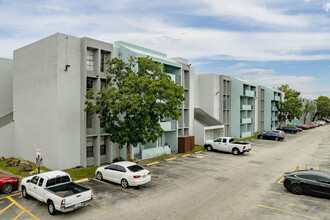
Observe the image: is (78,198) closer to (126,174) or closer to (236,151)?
(126,174)

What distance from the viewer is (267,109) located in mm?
54562

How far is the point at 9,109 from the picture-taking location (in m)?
27.7

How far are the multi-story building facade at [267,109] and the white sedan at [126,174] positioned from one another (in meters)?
42.6

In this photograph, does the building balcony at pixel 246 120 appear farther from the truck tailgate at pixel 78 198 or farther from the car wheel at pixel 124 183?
the truck tailgate at pixel 78 198

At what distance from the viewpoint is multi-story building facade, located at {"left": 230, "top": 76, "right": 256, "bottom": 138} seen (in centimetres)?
4084

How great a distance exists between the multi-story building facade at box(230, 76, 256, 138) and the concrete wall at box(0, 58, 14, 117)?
33.3 m

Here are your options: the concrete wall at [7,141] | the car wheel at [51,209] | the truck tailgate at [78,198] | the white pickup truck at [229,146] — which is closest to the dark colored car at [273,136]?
the white pickup truck at [229,146]

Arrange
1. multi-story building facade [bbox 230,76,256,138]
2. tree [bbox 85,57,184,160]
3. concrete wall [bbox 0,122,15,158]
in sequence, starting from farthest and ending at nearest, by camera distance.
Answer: multi-story building facade [bbox 230,76,256,138], concrete wall [bbox 0,122,15,158], tree [bbox 85,57,184,160]

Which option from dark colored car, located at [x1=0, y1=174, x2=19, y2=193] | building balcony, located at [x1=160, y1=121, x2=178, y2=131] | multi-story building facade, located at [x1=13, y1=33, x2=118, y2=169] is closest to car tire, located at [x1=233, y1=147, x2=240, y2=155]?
building balcony, located at [x1=160, y1=121, x2=178, y2=131]

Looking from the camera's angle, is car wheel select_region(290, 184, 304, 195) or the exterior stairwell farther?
the exterior stairwell

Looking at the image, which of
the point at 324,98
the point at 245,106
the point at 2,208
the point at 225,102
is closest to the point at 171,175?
the point at 2,208

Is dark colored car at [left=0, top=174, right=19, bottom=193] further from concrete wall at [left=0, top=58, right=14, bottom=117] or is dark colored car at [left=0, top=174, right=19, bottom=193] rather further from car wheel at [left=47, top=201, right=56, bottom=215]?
concrete wall at [left=0, top=58, right=14, bottom=117]

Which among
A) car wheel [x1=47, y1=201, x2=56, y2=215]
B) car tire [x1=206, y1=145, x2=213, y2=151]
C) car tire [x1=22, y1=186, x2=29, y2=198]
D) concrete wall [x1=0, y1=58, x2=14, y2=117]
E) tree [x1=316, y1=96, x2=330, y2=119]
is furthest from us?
tree [x1=316, y1=96, x2=330, y2=119]

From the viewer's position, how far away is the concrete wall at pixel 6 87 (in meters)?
27.0
